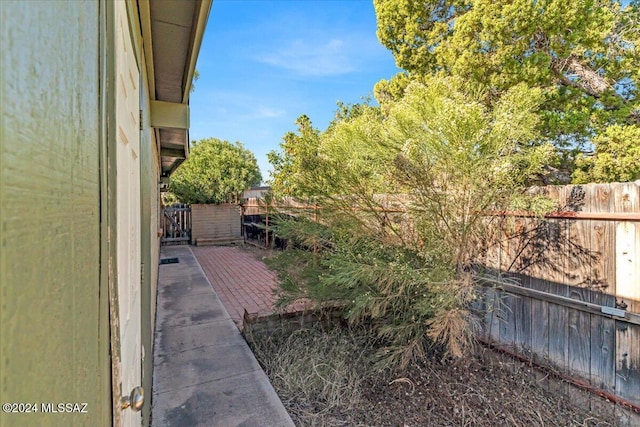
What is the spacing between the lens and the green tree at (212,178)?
12.2 metres

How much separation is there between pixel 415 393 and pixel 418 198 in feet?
5.88

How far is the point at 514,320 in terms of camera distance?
11.2 feet

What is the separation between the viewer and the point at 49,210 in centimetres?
40

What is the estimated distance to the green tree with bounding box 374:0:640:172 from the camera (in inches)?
183

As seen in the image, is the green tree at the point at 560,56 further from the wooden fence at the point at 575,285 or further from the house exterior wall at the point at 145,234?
the house exterior wall at the point at 145,234

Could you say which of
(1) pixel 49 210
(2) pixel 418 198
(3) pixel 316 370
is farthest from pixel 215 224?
(1) pixel 49 210

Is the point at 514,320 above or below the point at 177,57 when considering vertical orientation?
below

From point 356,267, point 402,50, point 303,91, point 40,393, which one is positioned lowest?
point 356,267

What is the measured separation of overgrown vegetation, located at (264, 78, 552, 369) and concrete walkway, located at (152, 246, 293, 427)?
1.01 metres

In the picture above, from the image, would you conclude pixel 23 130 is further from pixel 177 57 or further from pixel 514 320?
pixel 514 320

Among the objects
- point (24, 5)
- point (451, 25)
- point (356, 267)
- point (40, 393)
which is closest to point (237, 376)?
point (356, 267)

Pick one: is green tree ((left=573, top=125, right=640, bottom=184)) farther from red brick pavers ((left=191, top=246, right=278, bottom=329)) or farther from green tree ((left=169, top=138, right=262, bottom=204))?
green tree ((left=169, top=138, right=262, bottom=204))

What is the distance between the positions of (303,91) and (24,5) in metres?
12.4

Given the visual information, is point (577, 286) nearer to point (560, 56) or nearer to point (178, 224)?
point (560, 56)
